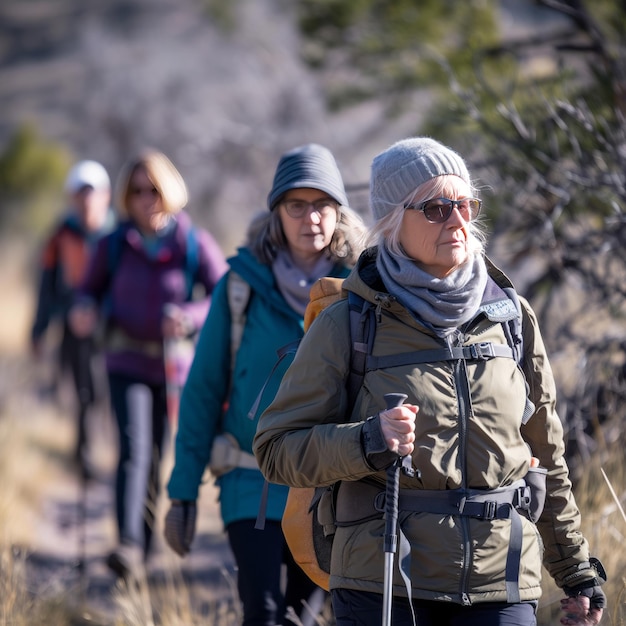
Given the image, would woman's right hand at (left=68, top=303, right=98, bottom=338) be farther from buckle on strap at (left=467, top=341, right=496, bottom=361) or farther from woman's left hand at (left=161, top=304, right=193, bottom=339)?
buckle on strap at (left=467, top=341, right=496, bottom=361)

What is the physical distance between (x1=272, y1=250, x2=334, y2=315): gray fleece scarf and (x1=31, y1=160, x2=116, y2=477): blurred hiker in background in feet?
14.4

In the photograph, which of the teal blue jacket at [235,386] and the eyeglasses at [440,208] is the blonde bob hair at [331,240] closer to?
the teal blue jacket at [235,386]

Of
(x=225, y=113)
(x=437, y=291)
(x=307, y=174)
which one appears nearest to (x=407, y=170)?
(x=437, y=291)

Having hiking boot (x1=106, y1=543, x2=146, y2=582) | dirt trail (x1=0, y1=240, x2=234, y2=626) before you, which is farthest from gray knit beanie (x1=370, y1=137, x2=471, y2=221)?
hiking boot (x1=106, y1=543, x2=146, y2=582)

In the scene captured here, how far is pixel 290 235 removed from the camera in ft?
12.6

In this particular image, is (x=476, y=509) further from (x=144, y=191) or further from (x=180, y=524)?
(x=144, y=191)

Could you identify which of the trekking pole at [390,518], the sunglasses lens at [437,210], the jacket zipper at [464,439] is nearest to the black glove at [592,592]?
the jacket zipper at [464,439]

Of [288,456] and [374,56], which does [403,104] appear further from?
[288,456]

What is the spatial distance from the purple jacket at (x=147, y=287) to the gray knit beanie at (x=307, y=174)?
6.04 ft

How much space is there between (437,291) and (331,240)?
1.28m

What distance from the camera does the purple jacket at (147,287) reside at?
5.68 metres

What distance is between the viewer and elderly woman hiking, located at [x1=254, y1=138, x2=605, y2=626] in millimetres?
2514

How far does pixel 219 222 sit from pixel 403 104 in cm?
1088

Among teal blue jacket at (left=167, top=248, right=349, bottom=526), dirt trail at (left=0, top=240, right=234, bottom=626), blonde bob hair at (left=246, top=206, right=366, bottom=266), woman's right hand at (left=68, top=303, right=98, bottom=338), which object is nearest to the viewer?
teal blue jacket at (left=167, top=248, right=349, bottom=526)
